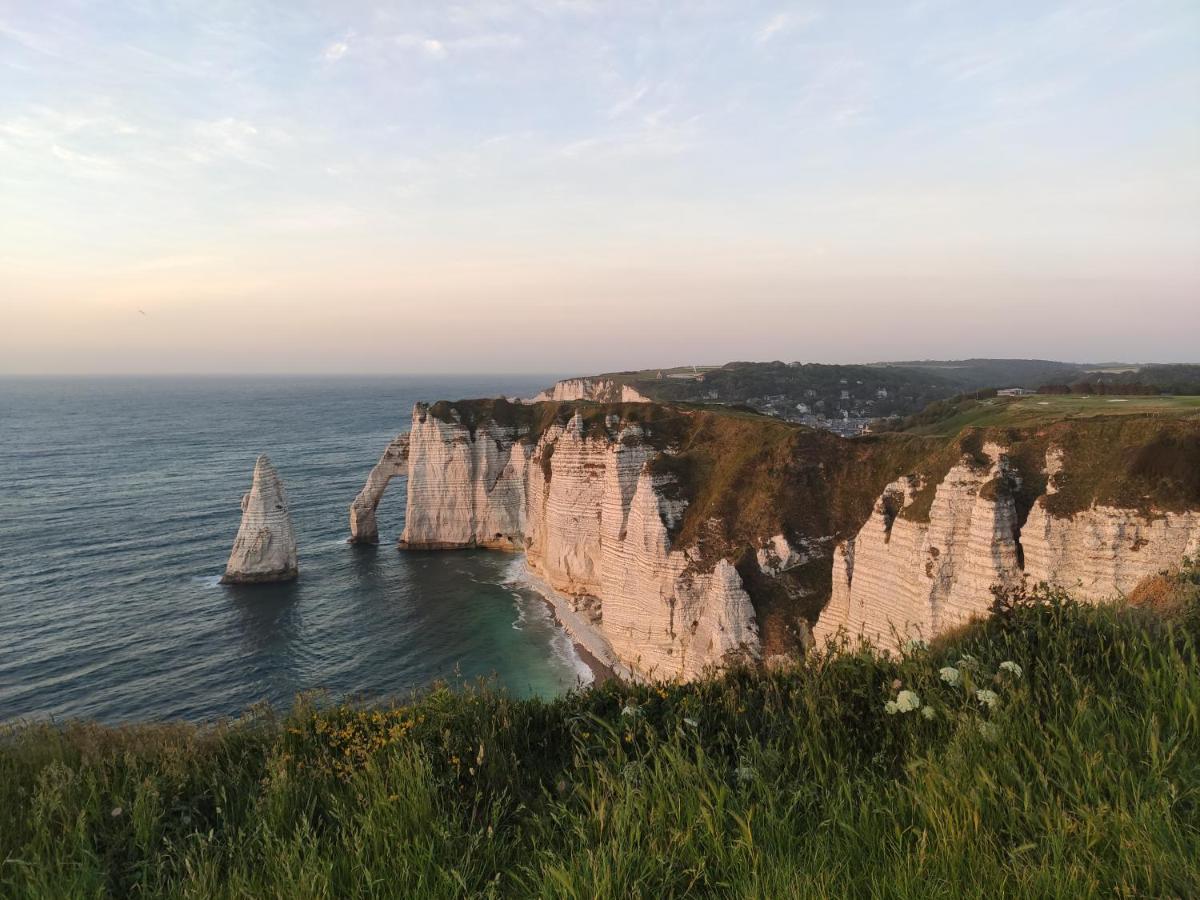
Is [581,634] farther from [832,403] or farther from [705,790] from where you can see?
[832,403]

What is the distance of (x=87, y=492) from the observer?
235ft

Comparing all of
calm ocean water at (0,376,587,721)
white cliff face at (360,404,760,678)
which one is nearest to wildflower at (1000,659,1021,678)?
white cliff face at (360,404,760,678)

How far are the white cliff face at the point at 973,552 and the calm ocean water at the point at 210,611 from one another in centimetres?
1682

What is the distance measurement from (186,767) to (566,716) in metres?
3.97

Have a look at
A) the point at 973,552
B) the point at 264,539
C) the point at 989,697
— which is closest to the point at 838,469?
the point at 973,552

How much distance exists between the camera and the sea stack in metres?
48.3

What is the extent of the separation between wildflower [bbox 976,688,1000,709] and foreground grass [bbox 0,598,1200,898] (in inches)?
1.0

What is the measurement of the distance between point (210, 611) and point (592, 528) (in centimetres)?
2792

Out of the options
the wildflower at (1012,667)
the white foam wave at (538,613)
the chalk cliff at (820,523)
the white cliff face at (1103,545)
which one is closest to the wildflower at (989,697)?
the wildflower at (1012,667)

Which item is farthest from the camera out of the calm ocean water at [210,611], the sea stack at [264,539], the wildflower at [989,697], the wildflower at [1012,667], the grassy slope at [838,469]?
the sea stack at [264,539]

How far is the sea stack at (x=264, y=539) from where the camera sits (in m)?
48.3

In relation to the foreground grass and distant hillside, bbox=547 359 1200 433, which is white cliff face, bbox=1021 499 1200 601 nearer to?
the foreground grass

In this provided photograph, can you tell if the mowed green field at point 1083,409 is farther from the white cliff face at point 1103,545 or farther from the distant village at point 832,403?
the distant village at point 832,403

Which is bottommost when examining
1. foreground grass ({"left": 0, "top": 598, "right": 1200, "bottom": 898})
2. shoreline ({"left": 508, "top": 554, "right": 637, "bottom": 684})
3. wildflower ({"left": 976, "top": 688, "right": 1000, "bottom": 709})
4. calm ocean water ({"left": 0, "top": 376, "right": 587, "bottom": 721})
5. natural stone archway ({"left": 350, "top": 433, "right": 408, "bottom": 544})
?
shoreline ({"left": 508, "top": 554, "right": 637, "bottom": 684})
